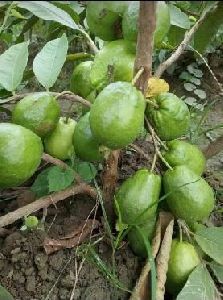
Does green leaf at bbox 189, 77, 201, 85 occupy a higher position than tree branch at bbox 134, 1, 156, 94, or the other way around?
tree branch at bbox 134, 1, 156, 94

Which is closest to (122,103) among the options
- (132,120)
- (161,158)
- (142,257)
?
(132,120)

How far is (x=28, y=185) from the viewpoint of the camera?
1.59 metres

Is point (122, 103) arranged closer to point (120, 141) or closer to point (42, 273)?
point (120, 141)

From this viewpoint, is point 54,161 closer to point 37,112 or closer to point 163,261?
point 37,112

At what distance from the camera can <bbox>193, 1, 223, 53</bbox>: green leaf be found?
1.37 m

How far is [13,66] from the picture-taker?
1339mm

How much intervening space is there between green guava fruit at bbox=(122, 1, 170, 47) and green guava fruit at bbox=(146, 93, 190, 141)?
0.48 feet

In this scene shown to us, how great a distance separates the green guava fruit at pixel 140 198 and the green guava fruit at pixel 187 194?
0.04 metres

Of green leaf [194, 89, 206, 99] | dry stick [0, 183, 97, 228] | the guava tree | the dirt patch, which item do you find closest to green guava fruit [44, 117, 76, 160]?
Answer: the guava tree

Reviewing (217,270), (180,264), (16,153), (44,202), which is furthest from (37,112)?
(217,270)

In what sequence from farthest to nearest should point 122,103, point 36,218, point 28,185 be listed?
1. point 28,185
2. point 36,218
3. point 122,103

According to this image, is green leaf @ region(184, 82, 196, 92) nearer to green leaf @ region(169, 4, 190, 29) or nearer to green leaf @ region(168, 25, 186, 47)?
green leaf @ region(168, 25, 186, 47)

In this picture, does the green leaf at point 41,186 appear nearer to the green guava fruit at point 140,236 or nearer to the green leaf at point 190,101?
the green guava fruit at point 140,236

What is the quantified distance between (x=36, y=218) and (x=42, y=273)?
0.48 feet
